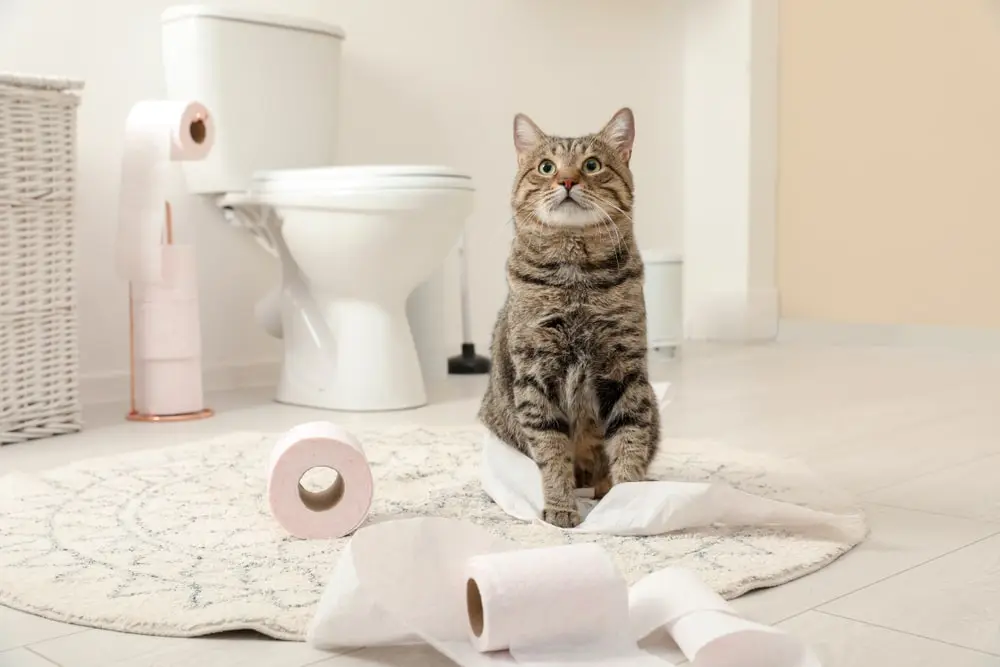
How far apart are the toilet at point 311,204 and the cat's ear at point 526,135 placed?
87 cm

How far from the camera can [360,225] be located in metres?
2.55

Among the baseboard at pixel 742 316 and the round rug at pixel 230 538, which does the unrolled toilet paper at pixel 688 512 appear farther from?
the baseboard at pixel 742 316

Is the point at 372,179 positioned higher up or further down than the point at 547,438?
higher up

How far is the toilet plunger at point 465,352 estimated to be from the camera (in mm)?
Answer: 3342

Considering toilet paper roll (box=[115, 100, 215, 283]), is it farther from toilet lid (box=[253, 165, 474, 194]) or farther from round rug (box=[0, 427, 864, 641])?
round rug (box=[0, 427, 864, 641])

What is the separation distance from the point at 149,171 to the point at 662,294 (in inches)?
68.9

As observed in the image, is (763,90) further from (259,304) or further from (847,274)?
(259,304)

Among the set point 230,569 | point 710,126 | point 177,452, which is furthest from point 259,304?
point 710,126

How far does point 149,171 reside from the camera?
254 cm

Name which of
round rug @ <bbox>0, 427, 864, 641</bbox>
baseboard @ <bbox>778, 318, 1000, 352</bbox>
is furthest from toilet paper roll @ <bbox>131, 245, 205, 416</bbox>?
baseboard @ <bbox>778, 318, 1000, 352</bbox>

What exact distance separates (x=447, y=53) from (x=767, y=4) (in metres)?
1.30

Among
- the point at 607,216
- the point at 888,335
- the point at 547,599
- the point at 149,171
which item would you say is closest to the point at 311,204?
the point at 149,171

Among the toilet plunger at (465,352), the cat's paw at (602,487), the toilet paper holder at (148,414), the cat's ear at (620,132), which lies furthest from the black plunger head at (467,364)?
the cat's ear at (620,132)

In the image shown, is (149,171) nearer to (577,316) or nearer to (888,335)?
(577,316)
